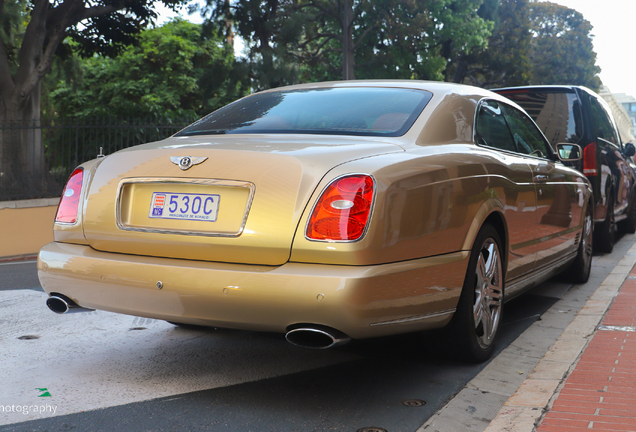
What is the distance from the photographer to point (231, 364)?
3.83 metres

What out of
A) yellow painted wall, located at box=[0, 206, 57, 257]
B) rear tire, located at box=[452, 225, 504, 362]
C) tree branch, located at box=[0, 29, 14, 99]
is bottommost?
yellow painted wall, located at box=[0, 206, 57, 257]

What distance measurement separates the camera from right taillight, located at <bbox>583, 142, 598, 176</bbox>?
318 inches

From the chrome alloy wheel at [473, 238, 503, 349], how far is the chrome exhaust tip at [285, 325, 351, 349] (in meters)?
1.12

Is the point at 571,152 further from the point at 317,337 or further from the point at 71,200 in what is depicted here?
the point at 71,200

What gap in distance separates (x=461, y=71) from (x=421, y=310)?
36.2 m

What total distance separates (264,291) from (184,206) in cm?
58

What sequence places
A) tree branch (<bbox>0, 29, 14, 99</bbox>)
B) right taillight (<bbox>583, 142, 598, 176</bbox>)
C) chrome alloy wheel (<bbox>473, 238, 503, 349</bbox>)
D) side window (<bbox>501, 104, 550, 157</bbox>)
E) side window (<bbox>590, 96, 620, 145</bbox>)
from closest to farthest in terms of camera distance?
chrome alloy wheel (<bbox>473, 238, 503, 349</bbox>), side window (<bbox>501, 104, 550, 157</bbox>), right taillight (<bbox>583, 142, 598, 176</bbox>), side window (<bbox>590, 96, 620, 145</bbox>), tree branch (<bbox>0, 29, 14, 99</bbox>)

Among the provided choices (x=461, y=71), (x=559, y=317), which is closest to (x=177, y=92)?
(x=461, y=71)

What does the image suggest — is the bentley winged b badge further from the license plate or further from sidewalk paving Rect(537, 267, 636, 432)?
sidewalk paving Rect(537, 267, 636, 432)

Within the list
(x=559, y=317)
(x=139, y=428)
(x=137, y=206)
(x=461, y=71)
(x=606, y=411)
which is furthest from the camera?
(x=461, y=71)

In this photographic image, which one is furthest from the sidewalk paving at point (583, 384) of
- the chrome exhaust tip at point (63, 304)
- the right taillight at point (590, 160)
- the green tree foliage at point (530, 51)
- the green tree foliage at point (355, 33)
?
the green tree foliage at point (530, 51)

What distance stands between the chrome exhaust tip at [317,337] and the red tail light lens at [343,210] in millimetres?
386

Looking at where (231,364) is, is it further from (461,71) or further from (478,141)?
(461,71)

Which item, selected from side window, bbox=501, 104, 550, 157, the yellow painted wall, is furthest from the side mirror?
the yellow painted wall
